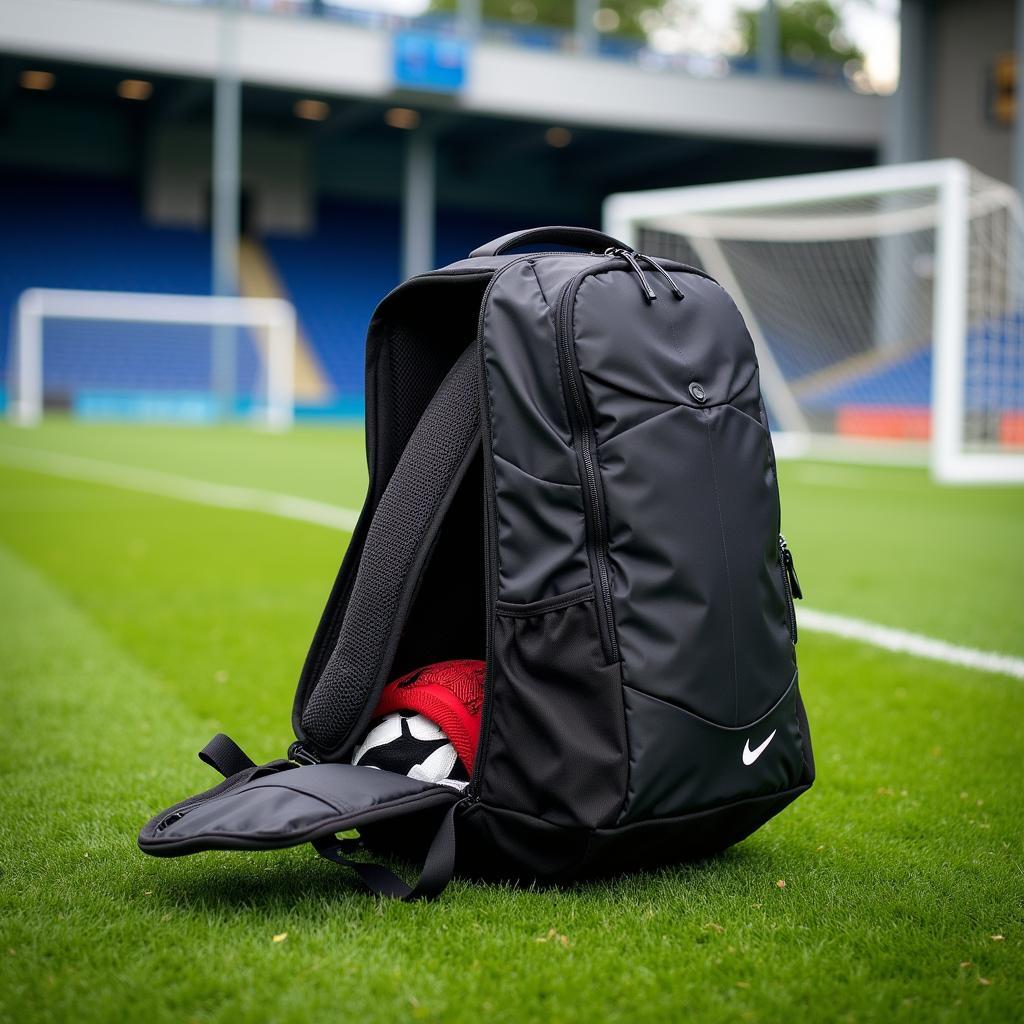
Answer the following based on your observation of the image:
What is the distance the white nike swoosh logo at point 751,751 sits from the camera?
6.27ft

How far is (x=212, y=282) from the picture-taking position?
29891 millimetres

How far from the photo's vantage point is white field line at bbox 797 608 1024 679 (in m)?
3.72

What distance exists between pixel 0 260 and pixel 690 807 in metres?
28.3

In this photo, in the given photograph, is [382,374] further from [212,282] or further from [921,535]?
[212,282]

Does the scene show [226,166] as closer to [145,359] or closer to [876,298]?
[145,359]

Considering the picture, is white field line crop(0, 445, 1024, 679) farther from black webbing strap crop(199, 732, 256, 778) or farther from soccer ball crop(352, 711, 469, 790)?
black webbing strap crop(199, 732, 256, 778)

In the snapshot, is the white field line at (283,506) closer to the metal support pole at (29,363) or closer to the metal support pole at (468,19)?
the metal support pole at (29,363)

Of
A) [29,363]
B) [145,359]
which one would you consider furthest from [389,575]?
[145,359]

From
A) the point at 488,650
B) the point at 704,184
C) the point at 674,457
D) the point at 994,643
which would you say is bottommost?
the point at 994,643

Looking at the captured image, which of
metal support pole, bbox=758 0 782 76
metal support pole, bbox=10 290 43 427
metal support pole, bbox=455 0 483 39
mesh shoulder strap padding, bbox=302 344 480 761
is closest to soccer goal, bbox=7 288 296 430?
metal support pole, bbox=10 290 43 427

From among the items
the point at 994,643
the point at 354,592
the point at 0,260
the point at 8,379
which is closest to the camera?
the point at 354,592

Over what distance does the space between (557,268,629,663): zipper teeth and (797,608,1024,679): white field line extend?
2165 mm

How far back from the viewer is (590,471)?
182 cm

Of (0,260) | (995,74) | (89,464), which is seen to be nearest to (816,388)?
(89,464)
